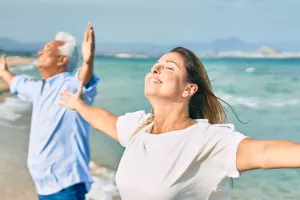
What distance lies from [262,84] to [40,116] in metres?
2.58

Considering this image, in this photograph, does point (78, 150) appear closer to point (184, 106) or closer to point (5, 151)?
point (184, 106)

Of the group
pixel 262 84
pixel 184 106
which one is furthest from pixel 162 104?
pixel 262 84

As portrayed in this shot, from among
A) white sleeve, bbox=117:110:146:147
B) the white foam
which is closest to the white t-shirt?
white sleeve, bbox=117:110:146:147

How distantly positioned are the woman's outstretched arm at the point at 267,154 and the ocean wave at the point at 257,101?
3.20 meters

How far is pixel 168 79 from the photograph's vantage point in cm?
159

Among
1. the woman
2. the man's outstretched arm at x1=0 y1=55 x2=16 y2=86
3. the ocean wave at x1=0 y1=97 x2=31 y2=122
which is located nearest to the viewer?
the woman

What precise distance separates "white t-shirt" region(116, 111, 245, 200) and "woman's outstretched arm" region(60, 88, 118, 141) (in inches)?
12.6

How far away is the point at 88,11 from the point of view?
515cm

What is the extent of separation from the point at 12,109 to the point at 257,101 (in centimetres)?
165

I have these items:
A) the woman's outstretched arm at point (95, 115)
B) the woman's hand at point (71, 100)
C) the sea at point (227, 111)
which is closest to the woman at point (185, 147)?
the woman's outstretched arm at point (95, 115)

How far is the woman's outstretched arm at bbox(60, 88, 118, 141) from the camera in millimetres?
1846

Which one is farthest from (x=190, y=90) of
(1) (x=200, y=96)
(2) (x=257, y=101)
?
(2) (x=257, y=101)

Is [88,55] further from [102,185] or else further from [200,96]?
[102,185]

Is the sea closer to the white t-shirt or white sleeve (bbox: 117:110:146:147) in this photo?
white sleeve (bbox: 117:110:146:147)
